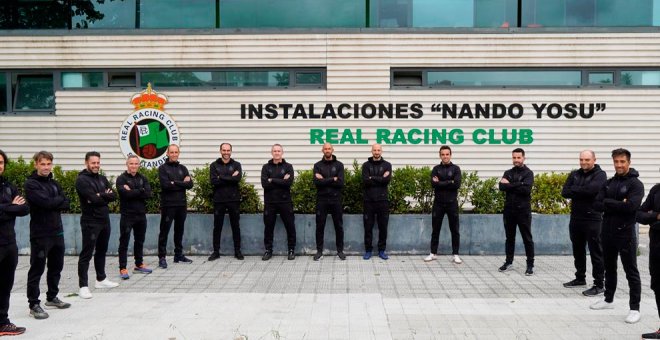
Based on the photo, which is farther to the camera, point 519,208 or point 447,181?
point 447,181

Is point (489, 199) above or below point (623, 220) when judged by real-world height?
below

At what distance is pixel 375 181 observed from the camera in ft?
32.4

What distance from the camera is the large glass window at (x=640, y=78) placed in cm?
1289

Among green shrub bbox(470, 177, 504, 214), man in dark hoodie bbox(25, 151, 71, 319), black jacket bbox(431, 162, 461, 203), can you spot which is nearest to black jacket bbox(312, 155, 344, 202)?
black jacket bbox(431, 162, 461, 203)

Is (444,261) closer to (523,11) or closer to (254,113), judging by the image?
(254,113)

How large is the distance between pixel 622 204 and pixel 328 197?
15.6ft

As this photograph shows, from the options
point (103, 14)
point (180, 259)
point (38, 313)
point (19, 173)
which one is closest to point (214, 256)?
point (180, 259)

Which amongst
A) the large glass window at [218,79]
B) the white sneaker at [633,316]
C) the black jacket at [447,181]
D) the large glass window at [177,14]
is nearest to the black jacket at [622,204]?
the white sneaker at [633,316]

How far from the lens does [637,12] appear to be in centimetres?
1295

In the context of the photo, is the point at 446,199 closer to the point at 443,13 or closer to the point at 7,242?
the point at 443,13

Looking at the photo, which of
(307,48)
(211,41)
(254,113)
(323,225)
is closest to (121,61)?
(211,41)

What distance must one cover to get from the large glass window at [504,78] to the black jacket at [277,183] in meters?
4.75

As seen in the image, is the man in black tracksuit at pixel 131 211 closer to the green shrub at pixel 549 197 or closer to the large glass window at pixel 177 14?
the large glass window at pixel 177 14

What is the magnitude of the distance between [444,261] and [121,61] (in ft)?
27.4
